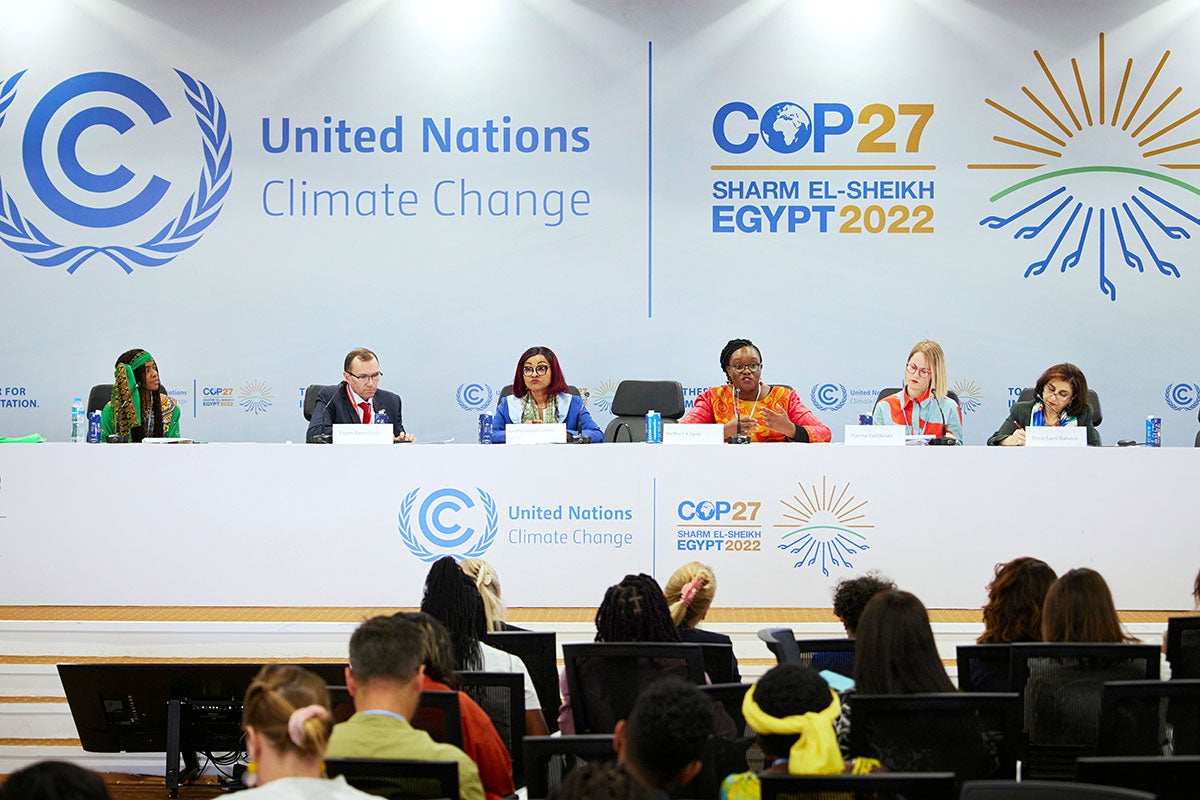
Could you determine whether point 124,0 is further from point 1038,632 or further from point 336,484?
point 1038,632

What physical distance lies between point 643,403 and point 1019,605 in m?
3.57

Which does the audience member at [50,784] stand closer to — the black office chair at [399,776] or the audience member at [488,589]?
the black office chair at [399,776]

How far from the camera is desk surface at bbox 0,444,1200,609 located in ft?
16.9

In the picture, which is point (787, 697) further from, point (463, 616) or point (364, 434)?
point (364, 434)

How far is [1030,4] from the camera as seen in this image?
779 cm

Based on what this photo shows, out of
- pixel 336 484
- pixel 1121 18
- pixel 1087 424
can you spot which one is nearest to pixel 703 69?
pixel 1121 18

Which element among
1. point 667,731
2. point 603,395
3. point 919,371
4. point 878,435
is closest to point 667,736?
point 667,731

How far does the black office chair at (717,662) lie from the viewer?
2945mm

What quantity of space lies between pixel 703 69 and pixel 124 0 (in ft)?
12.6

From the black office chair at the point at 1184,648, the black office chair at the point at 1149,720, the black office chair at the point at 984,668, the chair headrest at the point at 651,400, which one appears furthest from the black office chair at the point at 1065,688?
the chair headrest at the point at 651,400

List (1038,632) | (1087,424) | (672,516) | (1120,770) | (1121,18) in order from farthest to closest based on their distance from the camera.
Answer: (1121,18) → (1087,424) → (672,516) → (1038,632) → (1120,770)

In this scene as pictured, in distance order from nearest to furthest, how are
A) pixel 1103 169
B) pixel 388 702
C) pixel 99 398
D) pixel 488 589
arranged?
pixel 388 702
pixel 488 589
pixel 99 398
pixel 1103 169

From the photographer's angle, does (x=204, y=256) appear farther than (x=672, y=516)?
Yes

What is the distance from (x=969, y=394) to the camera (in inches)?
309
